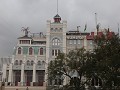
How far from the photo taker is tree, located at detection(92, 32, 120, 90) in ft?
157


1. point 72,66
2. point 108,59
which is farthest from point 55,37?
point 108,59

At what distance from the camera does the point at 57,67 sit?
59969mm

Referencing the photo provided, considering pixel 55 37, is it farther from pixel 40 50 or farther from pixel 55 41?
pixel 40 50

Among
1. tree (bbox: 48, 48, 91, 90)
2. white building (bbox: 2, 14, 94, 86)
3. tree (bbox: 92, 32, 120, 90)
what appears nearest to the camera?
tree (bbox: 92, 32, 120, 90)

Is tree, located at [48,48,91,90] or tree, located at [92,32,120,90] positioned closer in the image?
tree, located at [92,32,120,90]

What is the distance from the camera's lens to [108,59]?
47.8m

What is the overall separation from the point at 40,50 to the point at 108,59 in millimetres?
32018

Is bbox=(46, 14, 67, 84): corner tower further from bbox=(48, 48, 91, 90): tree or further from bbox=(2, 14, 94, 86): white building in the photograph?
bbox=(48, 48, 91, 90): tree

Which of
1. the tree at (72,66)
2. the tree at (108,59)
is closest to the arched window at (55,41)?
the tree at (72,66)

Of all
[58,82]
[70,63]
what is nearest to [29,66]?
[58,82]

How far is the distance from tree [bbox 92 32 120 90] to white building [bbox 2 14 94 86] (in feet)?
83.7

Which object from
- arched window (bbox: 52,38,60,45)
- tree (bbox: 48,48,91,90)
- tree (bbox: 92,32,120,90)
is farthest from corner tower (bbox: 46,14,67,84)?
tree (bbox: 92,32,120,90)

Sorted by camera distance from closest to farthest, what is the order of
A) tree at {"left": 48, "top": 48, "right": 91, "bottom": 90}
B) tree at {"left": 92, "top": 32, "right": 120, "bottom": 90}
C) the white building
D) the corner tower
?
tree at {"left": 92, "top": 32, "right": 120, "bottom": 90}
tree at {"left": 48, "top": 48, "right": 91, "bottom": 90}
the white building
the corner tower

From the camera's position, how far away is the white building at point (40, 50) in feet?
244
